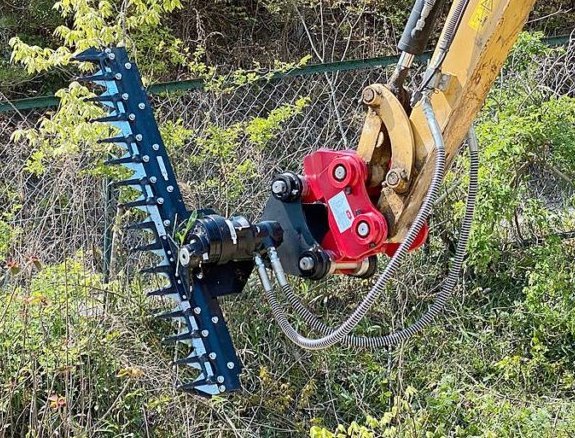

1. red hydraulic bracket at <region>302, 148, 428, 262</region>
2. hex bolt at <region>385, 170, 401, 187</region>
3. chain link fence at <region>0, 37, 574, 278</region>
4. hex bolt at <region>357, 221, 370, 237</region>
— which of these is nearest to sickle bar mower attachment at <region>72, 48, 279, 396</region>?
red hydraulic bracket at <region>302, 148, 428, 262</region>

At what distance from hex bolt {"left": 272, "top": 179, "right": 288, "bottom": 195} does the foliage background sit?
0.89m

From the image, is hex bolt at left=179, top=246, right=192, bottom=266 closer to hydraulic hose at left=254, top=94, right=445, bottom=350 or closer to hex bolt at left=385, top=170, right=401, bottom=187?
hydraulic hose at left=254, top=94, right=445, bottom=350

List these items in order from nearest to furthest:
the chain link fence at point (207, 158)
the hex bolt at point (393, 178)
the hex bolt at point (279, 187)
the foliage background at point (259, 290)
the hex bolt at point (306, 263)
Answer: the hex bolt at point (393, 178) < the hex bolt at point (306, 263) < the hex bolt at point (279, 187) < the foliage background at point (259, 290) < the chain link fence at point (207, 158)

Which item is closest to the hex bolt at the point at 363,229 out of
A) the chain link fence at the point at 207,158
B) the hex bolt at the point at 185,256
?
the hex bolt at the point at 185,256

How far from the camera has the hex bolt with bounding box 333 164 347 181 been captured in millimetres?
3080

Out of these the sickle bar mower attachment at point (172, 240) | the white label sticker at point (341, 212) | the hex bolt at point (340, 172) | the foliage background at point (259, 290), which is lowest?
the foliage background at point (259, 290)

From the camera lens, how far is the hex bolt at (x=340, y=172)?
308cm

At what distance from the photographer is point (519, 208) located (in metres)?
5.11

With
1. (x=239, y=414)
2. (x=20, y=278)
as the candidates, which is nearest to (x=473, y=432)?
(x=239, y=414)

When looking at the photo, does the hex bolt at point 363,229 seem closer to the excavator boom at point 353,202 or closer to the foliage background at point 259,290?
the excavator boom at point 353,202

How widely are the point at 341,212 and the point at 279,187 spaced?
0.25m

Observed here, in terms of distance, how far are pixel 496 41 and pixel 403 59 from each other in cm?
32

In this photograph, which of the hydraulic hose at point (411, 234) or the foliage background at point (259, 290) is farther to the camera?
the foliage background at point (259, 290)

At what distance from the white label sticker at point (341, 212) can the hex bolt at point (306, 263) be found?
0.45 ft
